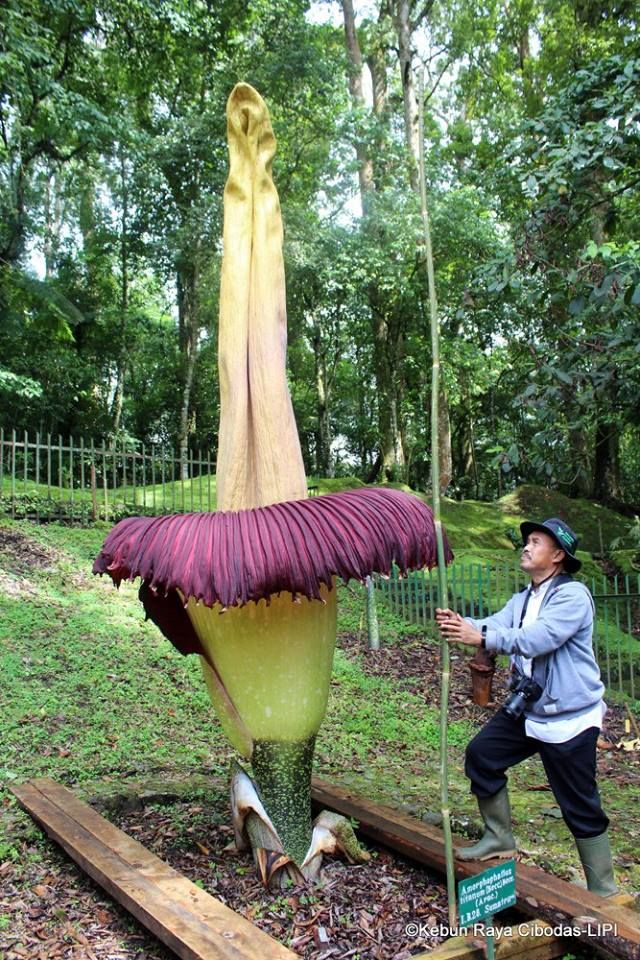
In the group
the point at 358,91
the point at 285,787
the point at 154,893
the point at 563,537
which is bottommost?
the point at 154,893

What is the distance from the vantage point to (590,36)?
11.9 m

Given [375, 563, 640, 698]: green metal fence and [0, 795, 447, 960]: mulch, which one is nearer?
[0, 795, 447, 960]: mulch

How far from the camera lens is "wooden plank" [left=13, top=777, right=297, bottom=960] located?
1.75 m

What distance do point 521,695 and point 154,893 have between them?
120 centimetres

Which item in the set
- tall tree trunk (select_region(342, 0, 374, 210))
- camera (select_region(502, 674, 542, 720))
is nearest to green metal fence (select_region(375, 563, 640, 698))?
camera (select_region(502, 674, 542, 720))

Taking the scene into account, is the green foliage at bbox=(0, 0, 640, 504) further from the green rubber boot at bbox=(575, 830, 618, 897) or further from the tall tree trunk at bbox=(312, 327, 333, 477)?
the green rubber boot at bbox=(575, 830, 618, 897)

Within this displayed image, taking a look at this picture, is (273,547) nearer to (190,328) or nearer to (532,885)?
(532,885)

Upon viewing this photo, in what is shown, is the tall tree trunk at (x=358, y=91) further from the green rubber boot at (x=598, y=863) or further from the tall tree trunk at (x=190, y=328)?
the green rubber boot at (x=598, y=863)

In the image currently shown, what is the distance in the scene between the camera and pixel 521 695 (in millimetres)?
2338

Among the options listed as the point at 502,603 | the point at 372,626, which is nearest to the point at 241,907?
the point at 372,626

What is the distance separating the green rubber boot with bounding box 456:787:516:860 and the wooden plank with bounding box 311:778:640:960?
0.17 feet

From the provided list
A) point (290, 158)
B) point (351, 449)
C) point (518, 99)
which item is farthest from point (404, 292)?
point (351, 449)

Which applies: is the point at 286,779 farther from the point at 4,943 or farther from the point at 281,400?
the point at 281,400

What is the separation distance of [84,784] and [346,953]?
1889 millimetres
